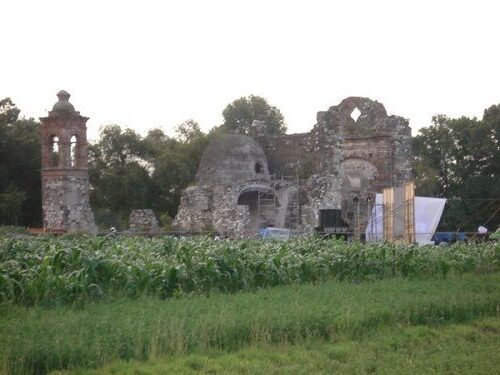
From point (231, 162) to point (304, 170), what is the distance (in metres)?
4.27

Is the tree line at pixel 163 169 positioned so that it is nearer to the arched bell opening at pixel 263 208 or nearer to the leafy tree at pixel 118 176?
the leafy tree at pixel 118 176

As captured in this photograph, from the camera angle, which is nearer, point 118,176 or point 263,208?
point 263,208

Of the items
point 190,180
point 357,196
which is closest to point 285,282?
point 357,196

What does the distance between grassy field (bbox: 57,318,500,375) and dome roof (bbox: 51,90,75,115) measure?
81.1ft

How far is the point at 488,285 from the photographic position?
13695 millimetres

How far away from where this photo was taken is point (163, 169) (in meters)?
41.6

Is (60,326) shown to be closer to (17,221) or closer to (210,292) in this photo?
(210,292)

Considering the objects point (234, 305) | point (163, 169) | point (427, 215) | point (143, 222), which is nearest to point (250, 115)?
point (163, 169)

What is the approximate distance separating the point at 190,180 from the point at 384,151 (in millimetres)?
11033

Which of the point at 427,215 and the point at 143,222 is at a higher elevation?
the point at 427,215

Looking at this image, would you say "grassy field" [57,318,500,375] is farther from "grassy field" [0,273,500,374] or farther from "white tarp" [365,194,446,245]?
"white tarp" [365,194,446,245]

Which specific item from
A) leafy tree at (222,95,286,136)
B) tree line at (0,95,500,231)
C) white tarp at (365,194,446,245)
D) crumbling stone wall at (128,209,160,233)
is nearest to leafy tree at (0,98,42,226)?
tree line at (0,95,500,231)

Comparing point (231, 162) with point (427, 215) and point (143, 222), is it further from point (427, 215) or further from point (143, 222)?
point (427, 215)

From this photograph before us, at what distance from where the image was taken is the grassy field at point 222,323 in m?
7.89
